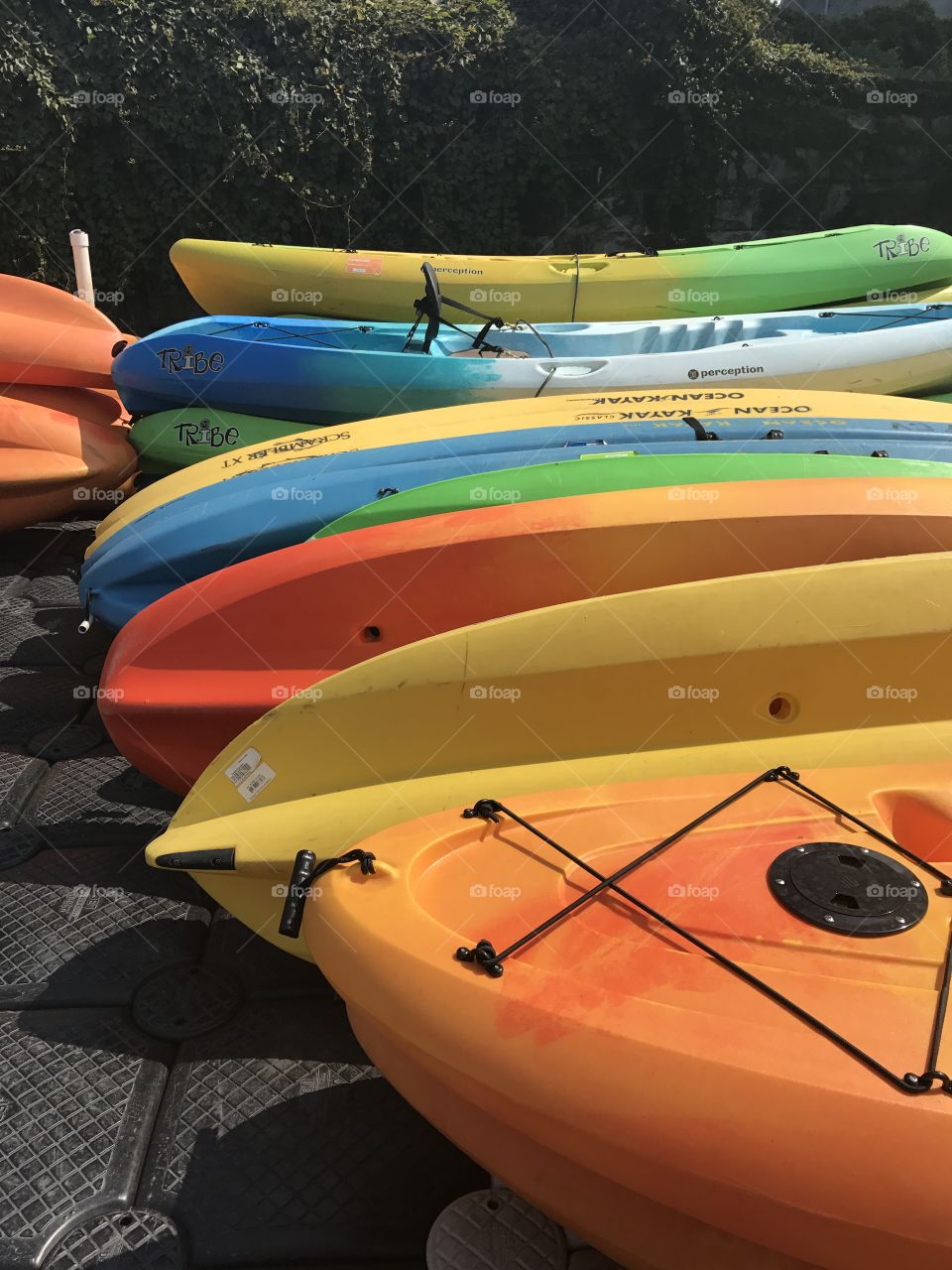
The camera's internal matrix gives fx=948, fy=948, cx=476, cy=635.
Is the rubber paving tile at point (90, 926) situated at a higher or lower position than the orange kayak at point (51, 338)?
lower

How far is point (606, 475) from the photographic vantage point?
10.5 feet

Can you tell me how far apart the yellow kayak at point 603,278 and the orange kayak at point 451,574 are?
4.04 meters

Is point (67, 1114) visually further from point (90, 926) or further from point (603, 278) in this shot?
point (603, 278)

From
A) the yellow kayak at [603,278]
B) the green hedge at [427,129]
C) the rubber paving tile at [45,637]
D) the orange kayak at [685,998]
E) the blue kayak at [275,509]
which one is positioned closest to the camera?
the orange kayak at [685,998]

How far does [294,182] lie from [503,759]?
9841mm

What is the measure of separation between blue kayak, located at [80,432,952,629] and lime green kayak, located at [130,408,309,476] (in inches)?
64.3

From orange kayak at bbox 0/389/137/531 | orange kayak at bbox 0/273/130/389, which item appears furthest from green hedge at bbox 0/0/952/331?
orange kayak at bbox 0/389/137/531

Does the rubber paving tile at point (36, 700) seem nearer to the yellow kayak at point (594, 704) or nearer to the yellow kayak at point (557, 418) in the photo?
the yellow kayak at point (557, 418)

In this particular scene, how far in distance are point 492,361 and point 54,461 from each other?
7.71 ft

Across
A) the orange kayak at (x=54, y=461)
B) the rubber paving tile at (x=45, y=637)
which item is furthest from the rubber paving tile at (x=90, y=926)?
the orange kayak at (x=54, y=461)

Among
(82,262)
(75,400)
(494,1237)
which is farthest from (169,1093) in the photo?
(82,262)

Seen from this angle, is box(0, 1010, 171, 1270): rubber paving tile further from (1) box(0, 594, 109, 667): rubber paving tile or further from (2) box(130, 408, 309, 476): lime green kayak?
(2) box(130, 408, 309, 476): lime green kayak

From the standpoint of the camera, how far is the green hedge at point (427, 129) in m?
9.58

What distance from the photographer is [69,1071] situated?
84.8 inches
